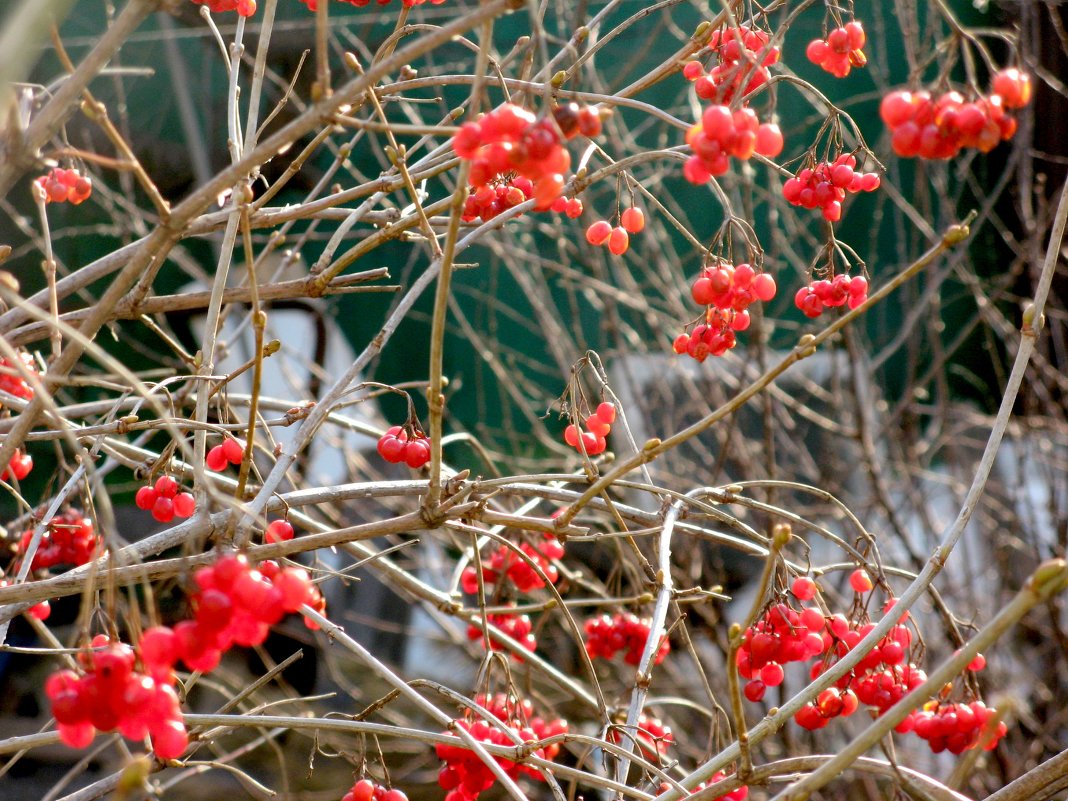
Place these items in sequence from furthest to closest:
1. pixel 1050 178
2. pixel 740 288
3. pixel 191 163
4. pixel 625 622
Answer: pixel 191 163 → pixel 1050 178 → pixel 625 622 → pixel 740 288

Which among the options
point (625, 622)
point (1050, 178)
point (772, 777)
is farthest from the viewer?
point (1050, 178)

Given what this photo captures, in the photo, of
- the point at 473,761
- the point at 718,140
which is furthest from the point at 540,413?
the point at 718,140

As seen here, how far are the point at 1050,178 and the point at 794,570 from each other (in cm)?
304

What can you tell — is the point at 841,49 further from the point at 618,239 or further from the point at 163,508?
the point at 163,508

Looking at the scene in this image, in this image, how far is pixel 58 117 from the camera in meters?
1.08

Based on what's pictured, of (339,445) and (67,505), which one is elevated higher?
(67,505)

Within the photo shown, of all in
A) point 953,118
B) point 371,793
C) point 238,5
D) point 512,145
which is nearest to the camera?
point 512,145

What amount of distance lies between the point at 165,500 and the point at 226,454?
0.38 ft

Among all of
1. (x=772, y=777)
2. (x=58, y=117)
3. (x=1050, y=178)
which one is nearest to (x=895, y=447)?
(x=1050, y=178)

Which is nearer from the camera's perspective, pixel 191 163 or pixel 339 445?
pixel 339 445

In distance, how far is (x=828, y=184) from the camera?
1.60 m

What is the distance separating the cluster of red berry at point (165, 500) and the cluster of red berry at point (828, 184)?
1.06m

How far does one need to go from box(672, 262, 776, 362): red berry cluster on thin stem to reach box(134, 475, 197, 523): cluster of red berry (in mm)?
838

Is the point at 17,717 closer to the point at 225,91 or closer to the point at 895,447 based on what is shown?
the point at 225,91
